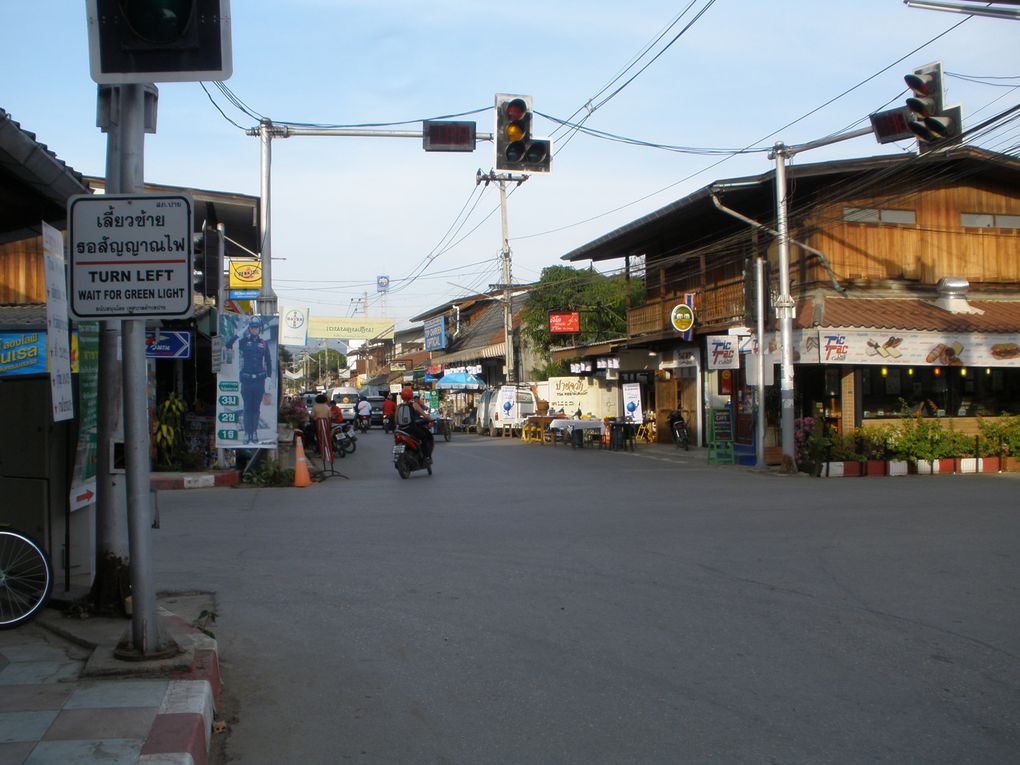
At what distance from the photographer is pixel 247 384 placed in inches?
668

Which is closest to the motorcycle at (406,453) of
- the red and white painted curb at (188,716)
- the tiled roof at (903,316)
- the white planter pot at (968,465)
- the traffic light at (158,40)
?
the tiled roof at (903,316)

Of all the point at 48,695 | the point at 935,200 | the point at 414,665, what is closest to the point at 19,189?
the point at 48,695

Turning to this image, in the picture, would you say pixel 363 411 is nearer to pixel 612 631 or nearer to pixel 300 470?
pixel 300 470

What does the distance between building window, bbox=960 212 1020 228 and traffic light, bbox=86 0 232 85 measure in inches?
907

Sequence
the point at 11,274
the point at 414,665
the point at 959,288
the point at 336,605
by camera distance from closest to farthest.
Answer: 1. the point at 414,665
2. the point at 336,605
3. the point at 11,274
4. the point at 959,288

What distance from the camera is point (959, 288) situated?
905 inches

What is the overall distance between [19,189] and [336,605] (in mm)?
4043

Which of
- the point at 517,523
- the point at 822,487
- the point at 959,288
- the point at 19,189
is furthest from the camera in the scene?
the point at 959,288

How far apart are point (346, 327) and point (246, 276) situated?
74.8 feet

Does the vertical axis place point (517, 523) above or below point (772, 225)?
below

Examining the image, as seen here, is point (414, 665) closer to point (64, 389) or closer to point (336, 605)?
point (336, 605)

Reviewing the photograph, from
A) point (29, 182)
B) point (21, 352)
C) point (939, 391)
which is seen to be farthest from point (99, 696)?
point (939, 391)

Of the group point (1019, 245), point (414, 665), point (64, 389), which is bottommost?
point (414, 665)

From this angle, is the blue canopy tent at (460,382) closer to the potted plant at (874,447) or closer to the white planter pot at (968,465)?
the potted plant at (874,447)
